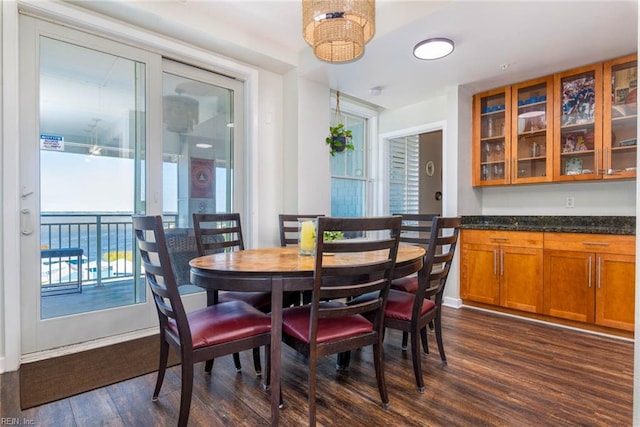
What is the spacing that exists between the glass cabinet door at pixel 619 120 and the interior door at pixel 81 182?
4070mm

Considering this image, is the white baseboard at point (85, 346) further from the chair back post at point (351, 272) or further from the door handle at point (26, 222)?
the chair back post at point (351, 272)

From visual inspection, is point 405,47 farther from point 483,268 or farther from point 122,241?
point 122,241

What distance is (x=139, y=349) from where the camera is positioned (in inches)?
100

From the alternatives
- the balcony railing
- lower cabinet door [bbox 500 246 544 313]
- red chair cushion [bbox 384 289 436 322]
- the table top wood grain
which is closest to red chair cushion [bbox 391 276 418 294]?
red chair cushion [bbox 384 289 436 322]

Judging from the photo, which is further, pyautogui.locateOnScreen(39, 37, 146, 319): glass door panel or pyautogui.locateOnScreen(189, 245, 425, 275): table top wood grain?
pyautogui.locateOnScreen(39, 37, 146, 319): glass door panel

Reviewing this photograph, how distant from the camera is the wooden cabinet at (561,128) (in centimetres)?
304

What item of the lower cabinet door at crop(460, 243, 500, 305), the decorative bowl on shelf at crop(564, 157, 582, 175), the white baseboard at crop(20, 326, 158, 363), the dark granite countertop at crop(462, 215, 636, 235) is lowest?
the white baseboard at crop(20, 326, 158, 363)

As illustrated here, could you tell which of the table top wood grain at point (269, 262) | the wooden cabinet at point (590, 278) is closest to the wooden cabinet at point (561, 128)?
the wooden cabinet at point (590, 278)

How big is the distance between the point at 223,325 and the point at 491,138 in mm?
3527

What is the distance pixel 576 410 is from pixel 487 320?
149 centimetres

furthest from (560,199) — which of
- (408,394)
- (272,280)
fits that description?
(272,280)

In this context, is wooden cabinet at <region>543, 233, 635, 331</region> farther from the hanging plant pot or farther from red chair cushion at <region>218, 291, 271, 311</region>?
red chair cushion at <region>218, 291, 271, 311</region>

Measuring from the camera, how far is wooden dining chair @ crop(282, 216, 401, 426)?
1.52 m

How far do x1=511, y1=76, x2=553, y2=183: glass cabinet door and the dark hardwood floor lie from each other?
1.76 metres
